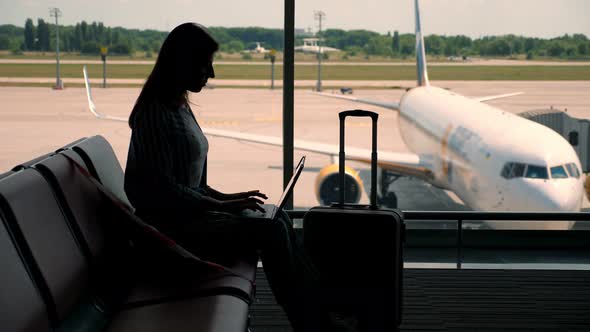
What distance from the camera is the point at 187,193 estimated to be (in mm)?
2176

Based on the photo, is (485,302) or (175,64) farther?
(485,302)

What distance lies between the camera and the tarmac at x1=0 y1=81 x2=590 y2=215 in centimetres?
1127

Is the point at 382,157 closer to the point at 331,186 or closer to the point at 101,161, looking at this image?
the point at 331,186

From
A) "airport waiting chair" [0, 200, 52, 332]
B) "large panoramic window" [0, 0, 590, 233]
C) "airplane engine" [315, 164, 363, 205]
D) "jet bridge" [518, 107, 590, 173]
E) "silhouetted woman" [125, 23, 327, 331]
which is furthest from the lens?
"airplane engine" [315, 164, 363, 205]

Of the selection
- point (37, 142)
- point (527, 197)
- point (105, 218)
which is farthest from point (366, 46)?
point (37, 142)

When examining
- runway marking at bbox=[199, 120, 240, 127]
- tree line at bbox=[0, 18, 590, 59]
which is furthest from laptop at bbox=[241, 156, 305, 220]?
runway marking at bbox=[199, 120, 240, 127]

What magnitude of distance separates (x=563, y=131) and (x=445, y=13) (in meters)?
3.93

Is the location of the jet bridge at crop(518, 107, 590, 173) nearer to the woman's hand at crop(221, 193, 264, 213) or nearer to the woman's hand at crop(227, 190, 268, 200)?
the woman's hand at crop(227, 190, 268, 200)

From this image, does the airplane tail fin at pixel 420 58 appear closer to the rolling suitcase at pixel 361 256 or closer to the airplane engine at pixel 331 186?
the airplane engine at pixel 331 186

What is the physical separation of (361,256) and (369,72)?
19520 mm

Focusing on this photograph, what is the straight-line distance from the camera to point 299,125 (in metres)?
16.7

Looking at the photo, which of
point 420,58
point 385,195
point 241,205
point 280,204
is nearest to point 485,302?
point 280,204

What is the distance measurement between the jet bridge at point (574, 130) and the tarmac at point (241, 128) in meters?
2.24

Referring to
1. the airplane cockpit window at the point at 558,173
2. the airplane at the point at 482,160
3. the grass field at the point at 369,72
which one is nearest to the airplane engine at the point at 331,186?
the airplane at the point at 482,160
